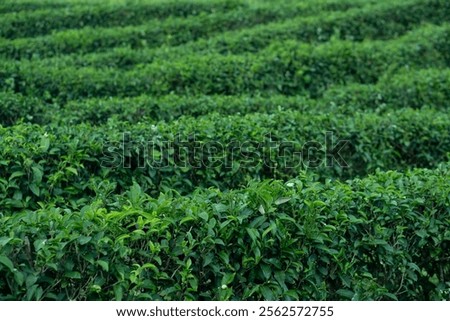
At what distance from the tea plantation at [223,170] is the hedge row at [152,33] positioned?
1.6 inches

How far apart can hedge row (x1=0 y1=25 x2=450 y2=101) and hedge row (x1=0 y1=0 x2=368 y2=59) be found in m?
1.89

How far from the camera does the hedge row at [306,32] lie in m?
11.4

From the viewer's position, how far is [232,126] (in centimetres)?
684

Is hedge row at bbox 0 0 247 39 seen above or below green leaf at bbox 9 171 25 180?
below

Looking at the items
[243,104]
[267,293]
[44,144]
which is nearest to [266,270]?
[267,293]

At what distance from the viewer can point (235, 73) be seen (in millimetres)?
10336

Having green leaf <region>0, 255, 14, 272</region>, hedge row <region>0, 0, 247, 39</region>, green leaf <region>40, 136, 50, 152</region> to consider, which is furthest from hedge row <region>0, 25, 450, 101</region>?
green leaf <region>0, 255, 14, 272</region>

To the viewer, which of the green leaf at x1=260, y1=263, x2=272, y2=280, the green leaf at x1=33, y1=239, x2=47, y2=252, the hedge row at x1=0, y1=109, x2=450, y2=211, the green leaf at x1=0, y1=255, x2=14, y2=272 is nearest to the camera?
the green leaf at x1=0, y1=255, x2=14, y2=272

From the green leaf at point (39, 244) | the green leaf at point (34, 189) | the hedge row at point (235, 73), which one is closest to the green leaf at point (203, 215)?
the green leaf at point (39, 244)

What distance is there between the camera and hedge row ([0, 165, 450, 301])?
3.95 m

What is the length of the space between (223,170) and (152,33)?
728 centimetres

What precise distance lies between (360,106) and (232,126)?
3.40 m

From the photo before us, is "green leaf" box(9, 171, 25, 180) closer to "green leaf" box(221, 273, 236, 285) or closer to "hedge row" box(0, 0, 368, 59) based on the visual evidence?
"green leaf" box(221, 273, 236, 285)
